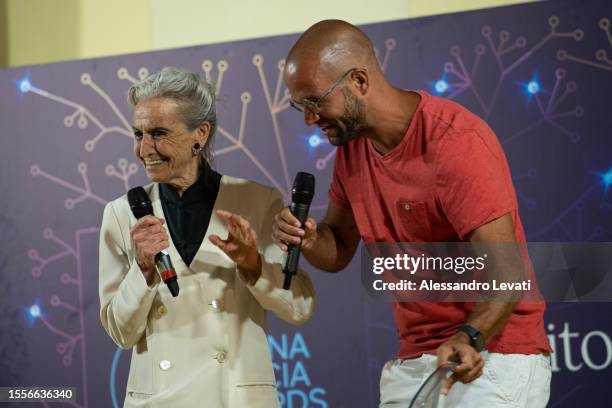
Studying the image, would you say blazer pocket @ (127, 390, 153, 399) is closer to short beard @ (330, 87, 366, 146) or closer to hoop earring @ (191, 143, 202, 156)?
hoop earring @ (191, 143, 202, 156)

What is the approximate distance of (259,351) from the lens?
2463mm

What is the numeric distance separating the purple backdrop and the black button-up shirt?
164 cm

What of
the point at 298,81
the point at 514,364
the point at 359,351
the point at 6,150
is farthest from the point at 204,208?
the point at 6,150

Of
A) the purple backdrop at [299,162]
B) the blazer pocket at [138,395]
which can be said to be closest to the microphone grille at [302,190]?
the blazer pocket at [138,395]

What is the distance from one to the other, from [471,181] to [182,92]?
0.87 metres

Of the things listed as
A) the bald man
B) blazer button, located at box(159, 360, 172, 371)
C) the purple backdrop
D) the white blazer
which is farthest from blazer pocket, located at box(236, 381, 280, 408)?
the purple backdrop

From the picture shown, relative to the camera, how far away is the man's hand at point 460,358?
199 cm

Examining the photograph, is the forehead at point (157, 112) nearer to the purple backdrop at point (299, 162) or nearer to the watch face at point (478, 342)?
the watch face at point (478, 342)

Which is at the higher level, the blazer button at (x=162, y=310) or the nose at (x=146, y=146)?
the nose at (x=146, y=146)

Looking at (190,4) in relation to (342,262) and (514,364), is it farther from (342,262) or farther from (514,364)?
(514,364)

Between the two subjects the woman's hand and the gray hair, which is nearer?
the woman's hand

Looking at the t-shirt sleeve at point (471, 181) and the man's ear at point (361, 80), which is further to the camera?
the man's ear at point (361, 80)

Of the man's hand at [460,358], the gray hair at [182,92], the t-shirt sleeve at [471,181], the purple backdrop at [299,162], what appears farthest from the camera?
the purple backdrop at [299,162]

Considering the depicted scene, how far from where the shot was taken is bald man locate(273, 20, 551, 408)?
212cm
